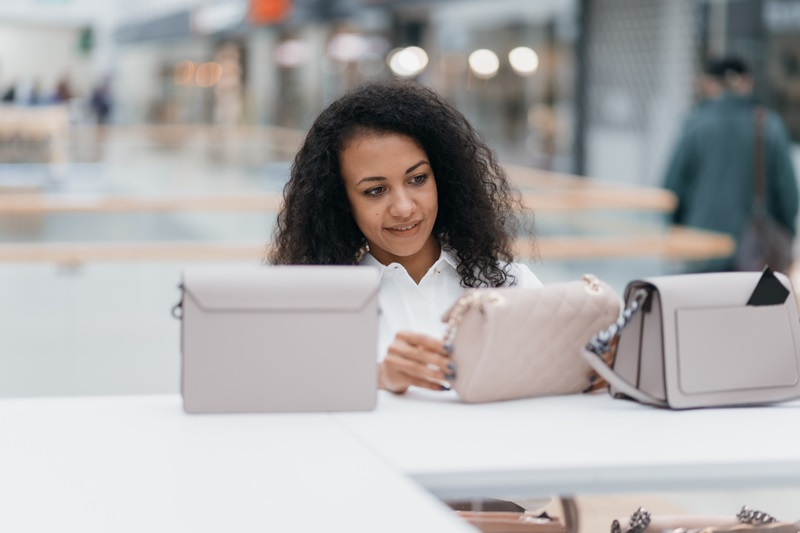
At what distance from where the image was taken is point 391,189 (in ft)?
7.63

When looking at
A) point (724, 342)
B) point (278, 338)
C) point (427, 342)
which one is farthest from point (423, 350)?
point (724, 342)

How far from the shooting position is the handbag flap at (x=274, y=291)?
1891 mm

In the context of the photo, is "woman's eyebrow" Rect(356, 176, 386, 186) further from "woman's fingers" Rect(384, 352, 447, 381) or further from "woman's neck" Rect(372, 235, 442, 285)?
"woman's fingers" Rect(384, 352, 447, 381)

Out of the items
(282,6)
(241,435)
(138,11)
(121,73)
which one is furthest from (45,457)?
(121,73)

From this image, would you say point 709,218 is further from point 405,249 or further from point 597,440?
point 597,440

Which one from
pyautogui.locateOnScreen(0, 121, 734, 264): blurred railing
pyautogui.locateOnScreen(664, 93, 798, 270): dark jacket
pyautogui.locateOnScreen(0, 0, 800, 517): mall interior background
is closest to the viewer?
pyautogui.locateOnScreen(0, 0, 800, 517): mall interior background

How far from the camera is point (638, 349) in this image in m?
1.99

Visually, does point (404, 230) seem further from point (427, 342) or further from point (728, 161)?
point (728, 161)

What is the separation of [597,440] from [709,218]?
176 inches

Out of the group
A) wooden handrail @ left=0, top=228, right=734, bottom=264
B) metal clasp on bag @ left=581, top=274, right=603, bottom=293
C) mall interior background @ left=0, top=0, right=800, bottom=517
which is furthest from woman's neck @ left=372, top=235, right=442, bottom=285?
wooden handrail @ left=0, top=228, right=734, bottom=264

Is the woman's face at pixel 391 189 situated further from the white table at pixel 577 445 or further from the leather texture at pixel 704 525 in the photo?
the leather texture at pixel 704 525

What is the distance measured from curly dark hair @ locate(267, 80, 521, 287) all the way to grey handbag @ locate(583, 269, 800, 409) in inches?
21.1

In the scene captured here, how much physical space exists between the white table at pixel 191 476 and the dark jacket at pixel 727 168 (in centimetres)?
432

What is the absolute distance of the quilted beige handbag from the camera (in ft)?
6.40
